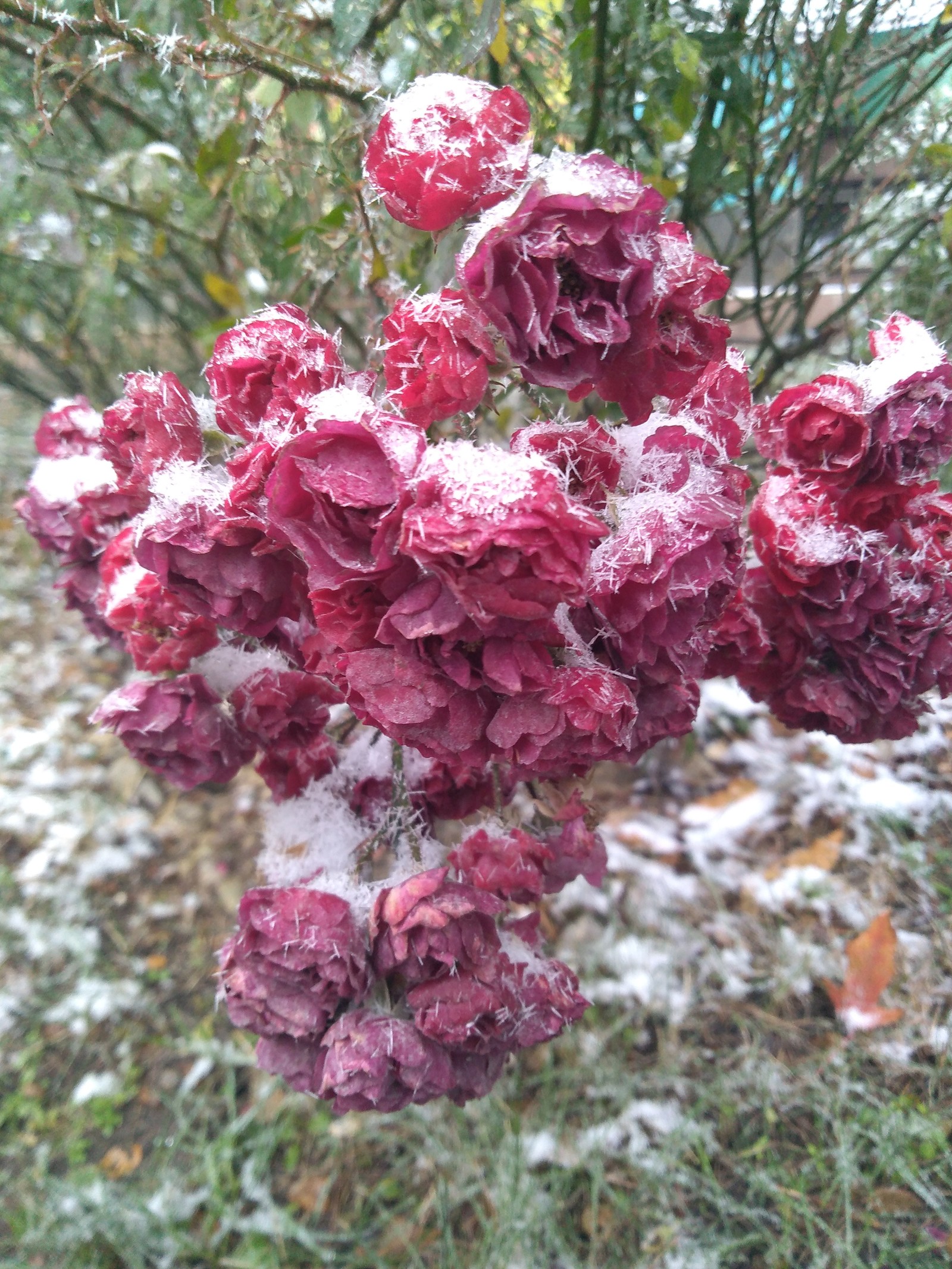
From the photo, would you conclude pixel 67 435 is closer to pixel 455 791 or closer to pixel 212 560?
pixel 212 560

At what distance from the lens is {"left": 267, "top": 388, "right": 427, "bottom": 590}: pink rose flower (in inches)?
19.4

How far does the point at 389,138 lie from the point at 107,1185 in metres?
1.79

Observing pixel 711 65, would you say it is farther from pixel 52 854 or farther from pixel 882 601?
pixel 52 854

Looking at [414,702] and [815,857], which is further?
[815,857]

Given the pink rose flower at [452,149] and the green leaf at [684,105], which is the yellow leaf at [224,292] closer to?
the green leaf at [684,105]

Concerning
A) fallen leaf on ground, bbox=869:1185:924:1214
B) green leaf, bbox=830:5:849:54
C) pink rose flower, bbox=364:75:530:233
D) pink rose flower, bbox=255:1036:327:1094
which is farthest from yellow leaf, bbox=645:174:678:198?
fallen leaf on ground, bbox=869:1185:924:1214

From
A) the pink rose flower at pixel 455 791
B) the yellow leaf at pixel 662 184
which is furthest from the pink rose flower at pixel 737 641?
the yellow leaf at pixel 662 184

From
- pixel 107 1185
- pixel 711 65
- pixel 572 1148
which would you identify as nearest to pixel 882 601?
pixel 711 65

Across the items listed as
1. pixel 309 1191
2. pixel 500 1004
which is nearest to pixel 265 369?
pixel 500 1004

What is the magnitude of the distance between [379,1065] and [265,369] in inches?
24.0

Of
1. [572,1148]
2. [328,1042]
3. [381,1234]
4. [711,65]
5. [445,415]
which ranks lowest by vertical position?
[381,1234]

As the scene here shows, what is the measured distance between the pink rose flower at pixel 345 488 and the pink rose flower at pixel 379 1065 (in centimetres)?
45

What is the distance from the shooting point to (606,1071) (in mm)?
1464

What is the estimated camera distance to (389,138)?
23.0 inches
